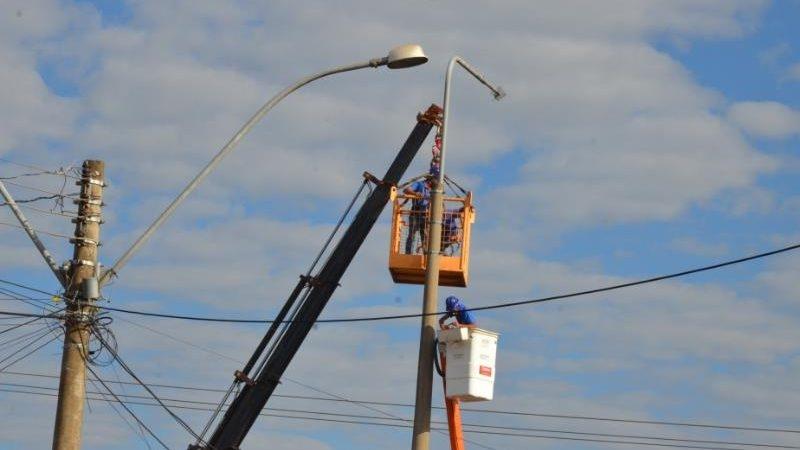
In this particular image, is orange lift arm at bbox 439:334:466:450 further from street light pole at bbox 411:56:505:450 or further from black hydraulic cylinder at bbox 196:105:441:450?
black hydraulic cylinder at bbox 196:105:441:450

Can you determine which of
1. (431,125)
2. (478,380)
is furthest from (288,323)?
(478,380)

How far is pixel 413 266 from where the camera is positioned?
78.5 ft

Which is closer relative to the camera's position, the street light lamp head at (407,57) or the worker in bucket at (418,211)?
the street light lamp head at (407,57)

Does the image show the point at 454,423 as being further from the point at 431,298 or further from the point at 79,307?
the point at 79,307

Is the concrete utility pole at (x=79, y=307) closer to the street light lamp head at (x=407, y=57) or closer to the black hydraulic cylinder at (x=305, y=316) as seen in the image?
the street light lamp head at (x=407, y=57)

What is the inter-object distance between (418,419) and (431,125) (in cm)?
1082

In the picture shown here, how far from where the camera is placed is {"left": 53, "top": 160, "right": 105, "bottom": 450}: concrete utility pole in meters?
18.2

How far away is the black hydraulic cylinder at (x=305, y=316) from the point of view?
97.6ft

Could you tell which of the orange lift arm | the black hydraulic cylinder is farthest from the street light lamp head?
the black hydraulic cylinder

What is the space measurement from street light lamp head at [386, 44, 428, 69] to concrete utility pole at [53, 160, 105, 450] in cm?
426

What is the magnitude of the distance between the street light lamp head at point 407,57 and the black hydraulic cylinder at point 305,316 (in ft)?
35.3

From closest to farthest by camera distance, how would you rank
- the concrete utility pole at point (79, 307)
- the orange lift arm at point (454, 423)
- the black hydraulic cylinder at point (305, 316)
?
1. the concrete utility pole at point (79, 307)
2. the orange lift arm at point (454, 423)
3. the black hydraulic cylinder at point (305, 316)

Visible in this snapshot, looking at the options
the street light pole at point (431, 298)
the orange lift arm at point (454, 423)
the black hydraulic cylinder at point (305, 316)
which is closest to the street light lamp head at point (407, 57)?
the street light pole at point (431, 298)

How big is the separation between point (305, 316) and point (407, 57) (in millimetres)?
12035
